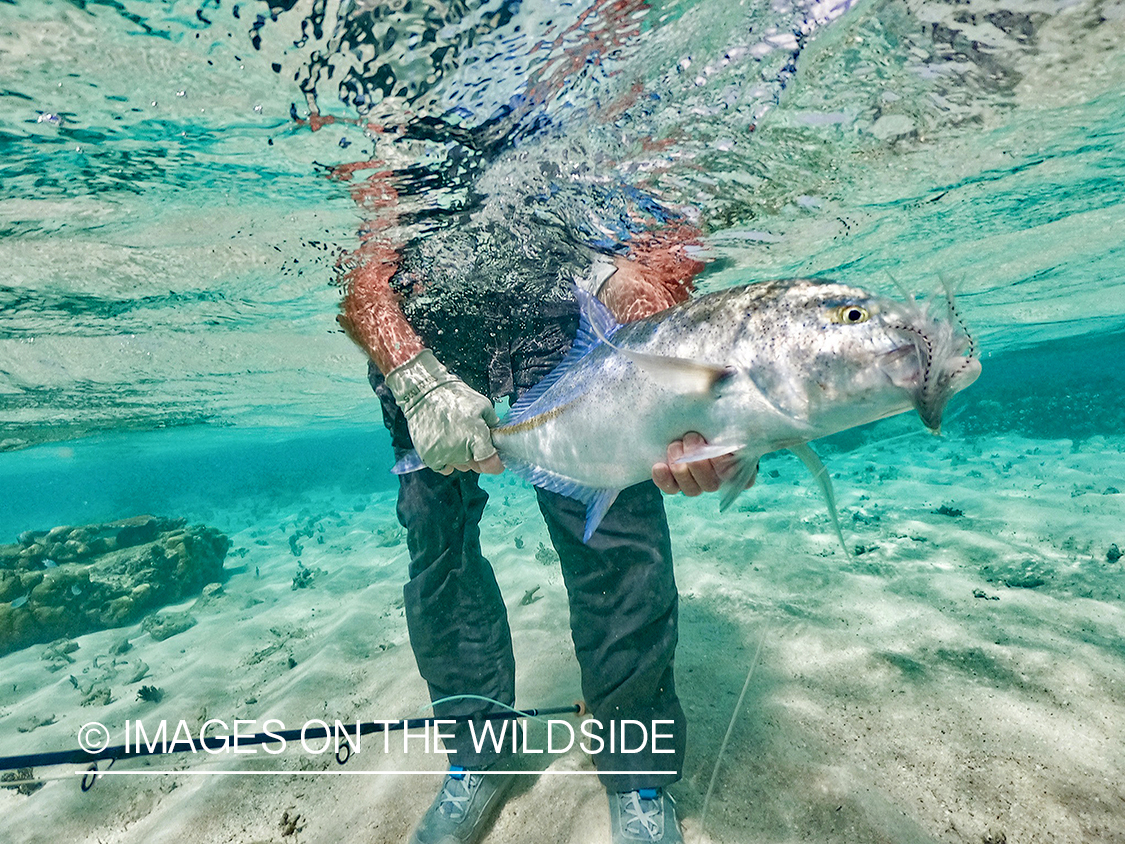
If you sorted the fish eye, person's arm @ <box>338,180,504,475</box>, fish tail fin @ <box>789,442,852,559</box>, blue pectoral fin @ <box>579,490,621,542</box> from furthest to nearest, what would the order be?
person's arm @ <box>338,180,504,475</box>, blue pectoral fin @ <box>579,490,621,542</box>, fish tail fin @ <box>789,442,852,559</box>, the fish eye

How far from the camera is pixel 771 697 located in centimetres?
371

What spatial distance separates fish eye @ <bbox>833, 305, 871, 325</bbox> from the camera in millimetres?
1562

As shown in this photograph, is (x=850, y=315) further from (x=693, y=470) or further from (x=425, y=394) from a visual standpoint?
(x=425, y=394)

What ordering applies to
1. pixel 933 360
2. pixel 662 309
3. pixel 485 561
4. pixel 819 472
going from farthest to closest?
pixel 485 561
pixel 662 309
pixel 819 472
pixel 933 360

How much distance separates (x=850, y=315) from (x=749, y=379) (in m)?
0.35

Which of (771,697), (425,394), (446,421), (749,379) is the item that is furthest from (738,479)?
(771,697)

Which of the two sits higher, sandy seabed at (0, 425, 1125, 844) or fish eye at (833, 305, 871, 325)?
fish eye at (833, 305, 871, 325)

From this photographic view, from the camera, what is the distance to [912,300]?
1535 mm

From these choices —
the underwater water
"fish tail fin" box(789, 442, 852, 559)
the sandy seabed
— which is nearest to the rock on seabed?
the underwater water

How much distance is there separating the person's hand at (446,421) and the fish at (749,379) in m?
0.58

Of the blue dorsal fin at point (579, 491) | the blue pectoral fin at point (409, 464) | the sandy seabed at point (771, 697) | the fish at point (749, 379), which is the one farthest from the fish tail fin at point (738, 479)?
the sandy seabed at point (771, 697)

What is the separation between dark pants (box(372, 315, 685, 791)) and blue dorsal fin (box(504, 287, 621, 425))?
3.05 ft

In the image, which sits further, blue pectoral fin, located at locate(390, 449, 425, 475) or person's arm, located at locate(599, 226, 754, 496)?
blue pectoral fin, located at locate(390, 449, 425, 475)

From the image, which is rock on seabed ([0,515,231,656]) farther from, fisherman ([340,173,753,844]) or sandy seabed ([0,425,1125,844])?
fisherman ([340,173,753,844])
